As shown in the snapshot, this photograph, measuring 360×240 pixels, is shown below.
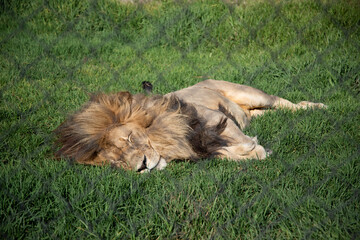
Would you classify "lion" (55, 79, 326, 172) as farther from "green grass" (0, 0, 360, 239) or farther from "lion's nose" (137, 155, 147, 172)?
"green grass" (0, 0, 360, 239)

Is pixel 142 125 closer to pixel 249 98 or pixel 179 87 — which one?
pixel 249 98

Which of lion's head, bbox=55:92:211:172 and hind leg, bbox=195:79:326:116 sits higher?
lion's head, bbox=55:92:211:172

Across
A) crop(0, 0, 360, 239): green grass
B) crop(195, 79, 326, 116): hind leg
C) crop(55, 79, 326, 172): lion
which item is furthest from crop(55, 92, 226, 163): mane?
crop(195, 79, 326, 116): hind leg

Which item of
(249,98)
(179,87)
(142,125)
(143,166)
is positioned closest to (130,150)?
(143,166)

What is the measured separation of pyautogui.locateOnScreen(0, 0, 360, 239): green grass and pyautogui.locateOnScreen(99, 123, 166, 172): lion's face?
9 cm

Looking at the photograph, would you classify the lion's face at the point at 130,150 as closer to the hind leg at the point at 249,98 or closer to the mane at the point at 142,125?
the mane at the point at 142,125

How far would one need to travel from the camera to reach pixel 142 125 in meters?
2.76

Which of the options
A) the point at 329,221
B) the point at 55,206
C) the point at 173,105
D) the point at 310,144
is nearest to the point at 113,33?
the point at 173,105

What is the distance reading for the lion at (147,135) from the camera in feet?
8.46

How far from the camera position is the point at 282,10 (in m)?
5.62

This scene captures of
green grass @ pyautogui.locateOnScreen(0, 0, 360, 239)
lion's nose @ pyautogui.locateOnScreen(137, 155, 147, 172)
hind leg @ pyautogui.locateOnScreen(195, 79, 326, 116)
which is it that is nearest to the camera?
green grass @ pyautogui.locateOnScreen(0, 0, 360, 239)

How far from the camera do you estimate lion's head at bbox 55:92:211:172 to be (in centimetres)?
256

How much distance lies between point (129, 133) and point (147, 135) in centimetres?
16

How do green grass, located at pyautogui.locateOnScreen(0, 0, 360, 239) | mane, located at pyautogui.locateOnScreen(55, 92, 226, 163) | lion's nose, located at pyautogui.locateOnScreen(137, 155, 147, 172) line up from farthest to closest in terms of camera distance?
1. mane, located at pyautogui.locateOnScreen(55, 92, 226, 163)
2. lion's nose, located at pyautogui.locateOnScreen(137, 155, 147, 172)
3. green grass, located at pyautogui.locateOnScreen(0, 0, 360, 239)
